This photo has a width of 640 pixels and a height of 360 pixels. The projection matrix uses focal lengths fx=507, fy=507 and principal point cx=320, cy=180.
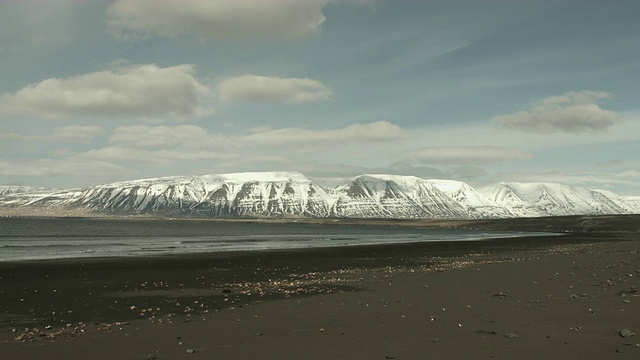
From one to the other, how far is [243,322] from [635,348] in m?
12.3

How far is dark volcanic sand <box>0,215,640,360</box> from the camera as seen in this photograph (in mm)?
14000

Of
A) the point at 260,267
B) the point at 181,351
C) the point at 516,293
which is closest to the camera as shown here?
the point at 181,351

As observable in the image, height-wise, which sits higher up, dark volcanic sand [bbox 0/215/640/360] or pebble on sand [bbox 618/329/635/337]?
pebble on sand [bbox 618/329/635/337]

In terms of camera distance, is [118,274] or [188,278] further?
[118,274]

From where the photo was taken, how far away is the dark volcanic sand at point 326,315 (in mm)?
14000

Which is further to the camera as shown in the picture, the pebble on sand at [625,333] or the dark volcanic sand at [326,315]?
the pebble on sand at [625,333]

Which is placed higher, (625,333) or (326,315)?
(625,333)

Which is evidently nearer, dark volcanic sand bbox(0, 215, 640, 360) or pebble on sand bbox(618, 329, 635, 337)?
dark volcanic sand bbox(0, 215, 640, 360)

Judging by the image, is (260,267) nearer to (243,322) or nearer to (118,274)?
(118,274)

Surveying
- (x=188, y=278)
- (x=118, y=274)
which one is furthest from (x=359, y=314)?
(x=118, y=274)

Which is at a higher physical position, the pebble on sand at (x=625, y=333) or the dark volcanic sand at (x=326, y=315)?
the pebble on sand at (x=625, y=333)

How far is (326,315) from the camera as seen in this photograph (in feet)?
64.6

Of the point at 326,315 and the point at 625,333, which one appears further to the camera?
the point at 326,315

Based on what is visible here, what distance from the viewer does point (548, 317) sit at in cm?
1755
